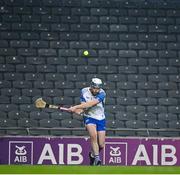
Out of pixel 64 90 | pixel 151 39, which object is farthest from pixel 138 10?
Result: pixel 64 90

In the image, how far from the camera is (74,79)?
1583cm

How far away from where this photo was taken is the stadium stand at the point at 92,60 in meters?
15.4

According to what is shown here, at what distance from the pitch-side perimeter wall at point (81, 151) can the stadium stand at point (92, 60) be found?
5.66ft

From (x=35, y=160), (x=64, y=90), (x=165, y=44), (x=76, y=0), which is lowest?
(x=35, y=160)

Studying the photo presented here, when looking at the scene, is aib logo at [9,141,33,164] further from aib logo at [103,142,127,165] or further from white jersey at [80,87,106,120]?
white jersey at [80,87,106,120]

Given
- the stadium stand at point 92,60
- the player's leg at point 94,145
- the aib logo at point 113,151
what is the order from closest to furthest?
the player's leg at point 94,145 < the aib logo at point 113,151 < the stadium stand at point 92,60

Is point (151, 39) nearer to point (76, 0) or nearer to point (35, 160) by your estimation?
point (76, 0)

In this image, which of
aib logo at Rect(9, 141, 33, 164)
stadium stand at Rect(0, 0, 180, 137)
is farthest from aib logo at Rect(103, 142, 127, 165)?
stadium stand at Rect(0, 0, 180, 137)

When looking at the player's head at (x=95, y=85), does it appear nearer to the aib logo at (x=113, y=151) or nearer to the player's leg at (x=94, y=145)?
Answer: the player's leg at (x=94, y=145)

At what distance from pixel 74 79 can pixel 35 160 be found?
332 cm

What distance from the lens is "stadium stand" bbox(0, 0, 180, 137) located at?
15430 mm

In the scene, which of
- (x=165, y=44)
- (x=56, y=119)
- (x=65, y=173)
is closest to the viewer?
(x=65, y=173)

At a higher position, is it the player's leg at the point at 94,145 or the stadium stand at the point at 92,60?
the stadium stand at the point at 92,60

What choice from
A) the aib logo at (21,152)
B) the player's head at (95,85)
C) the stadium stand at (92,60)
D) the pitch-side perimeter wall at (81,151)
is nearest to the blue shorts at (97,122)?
the player's head at (95,85)
